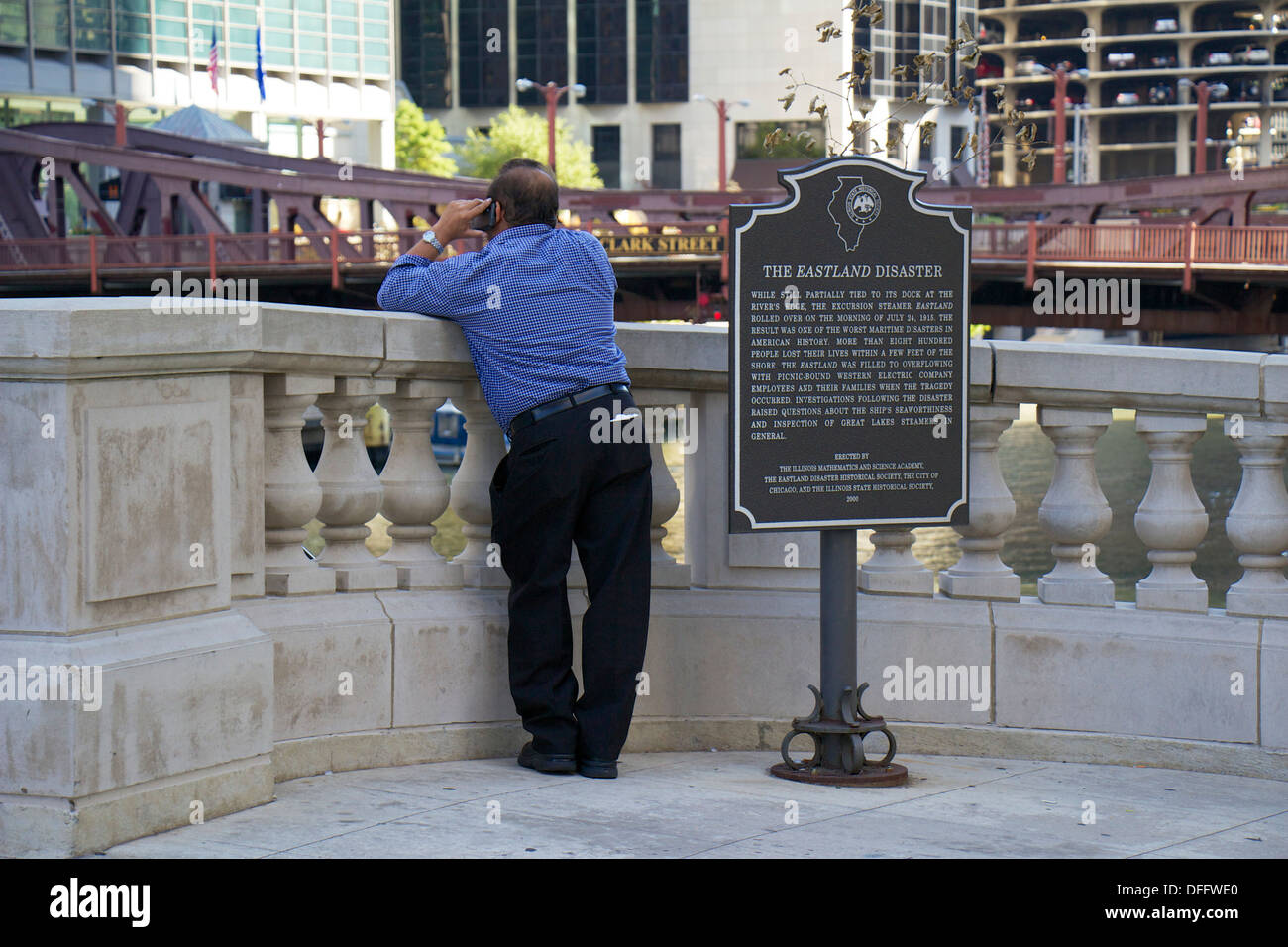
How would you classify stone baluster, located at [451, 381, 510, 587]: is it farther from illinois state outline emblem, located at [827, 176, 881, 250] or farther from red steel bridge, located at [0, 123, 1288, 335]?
red steel bridge, located at [0, 123, 1288, 335]

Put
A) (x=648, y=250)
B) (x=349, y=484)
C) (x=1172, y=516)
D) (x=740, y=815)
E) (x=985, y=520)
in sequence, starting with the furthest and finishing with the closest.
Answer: (x=648, y=250), (x=985, y=520), (x=1172, y=516), (x=349, y=484), (x=740, y=815)

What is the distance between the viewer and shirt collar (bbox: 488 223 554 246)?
16.6 feet

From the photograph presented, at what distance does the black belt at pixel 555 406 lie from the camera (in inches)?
197

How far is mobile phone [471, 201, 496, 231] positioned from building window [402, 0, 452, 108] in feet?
333

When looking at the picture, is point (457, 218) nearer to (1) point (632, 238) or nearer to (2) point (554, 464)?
(2) point (554, 464)

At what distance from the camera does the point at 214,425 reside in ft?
14.9

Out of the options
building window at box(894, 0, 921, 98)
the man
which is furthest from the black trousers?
building window at box(894, 0, 921, 98)

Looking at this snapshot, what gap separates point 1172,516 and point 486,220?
2.25 meters

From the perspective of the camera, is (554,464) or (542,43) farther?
(542,43)

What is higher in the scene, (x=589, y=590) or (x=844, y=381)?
(x=844, y=381)

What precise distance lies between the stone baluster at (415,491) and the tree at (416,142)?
78858 millimetres

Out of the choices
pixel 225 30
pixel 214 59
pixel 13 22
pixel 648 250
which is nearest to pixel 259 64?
pixel 225 30

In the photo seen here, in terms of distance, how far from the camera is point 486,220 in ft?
17.3

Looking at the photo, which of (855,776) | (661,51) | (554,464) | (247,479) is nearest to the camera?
(247,479)
